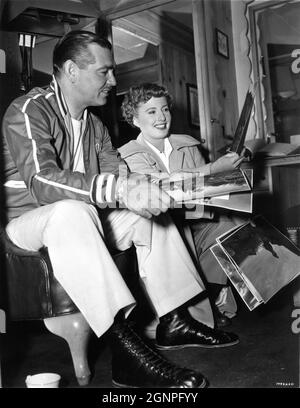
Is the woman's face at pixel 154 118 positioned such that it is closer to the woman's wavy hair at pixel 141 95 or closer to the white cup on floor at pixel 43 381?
the woman's wavy hair at pixel 141 95

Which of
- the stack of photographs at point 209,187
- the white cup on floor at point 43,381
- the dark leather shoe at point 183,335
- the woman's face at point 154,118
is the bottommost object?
the dark leather shoe at point 183,335

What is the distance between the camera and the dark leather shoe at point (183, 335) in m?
1.30

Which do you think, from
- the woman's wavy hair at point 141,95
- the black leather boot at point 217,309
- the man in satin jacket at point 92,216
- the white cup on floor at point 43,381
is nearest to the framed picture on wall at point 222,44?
the woman's wavy hair at point 141,95

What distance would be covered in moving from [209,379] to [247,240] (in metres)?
0.47

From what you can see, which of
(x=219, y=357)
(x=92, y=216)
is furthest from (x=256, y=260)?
(x=92, y=216)

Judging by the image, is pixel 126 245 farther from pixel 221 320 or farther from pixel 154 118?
pixel 154 118

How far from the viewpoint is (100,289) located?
96 centimetres

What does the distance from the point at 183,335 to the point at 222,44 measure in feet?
5.59

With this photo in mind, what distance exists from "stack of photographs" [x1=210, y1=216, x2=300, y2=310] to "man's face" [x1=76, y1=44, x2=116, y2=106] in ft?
1.91

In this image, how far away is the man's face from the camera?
130 cm

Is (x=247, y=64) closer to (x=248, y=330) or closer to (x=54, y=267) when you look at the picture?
(x=248, y=330)

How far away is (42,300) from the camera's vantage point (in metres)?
1.06

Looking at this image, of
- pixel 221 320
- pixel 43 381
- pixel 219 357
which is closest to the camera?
pixel 43 381
